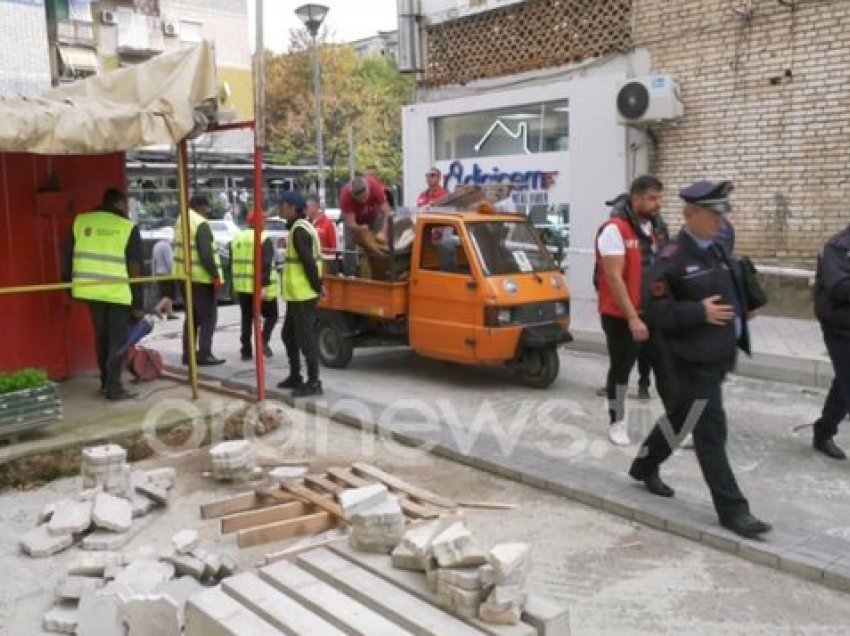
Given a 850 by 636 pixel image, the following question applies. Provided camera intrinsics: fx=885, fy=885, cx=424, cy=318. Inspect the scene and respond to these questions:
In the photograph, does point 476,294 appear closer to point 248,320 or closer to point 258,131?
point 258,131

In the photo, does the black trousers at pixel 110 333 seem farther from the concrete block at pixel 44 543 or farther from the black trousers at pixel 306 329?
the concrete block at pixel 44 543

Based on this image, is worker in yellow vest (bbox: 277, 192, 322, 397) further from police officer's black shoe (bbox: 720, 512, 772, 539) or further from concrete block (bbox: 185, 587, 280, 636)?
concrete block (bbox: 185, 587, 280, 636)

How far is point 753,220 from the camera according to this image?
11.1 meters

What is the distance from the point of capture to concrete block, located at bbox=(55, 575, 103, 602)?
4125mm

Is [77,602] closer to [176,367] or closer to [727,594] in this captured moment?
[727,594]

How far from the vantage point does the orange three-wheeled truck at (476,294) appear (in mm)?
7938

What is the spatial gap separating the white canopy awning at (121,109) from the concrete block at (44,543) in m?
2.57

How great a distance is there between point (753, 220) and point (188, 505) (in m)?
8.28

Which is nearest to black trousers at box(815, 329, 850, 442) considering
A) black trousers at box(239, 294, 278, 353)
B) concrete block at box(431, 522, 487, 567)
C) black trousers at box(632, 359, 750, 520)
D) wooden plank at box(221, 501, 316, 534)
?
black trousers at box(632, 359, 750, 520)

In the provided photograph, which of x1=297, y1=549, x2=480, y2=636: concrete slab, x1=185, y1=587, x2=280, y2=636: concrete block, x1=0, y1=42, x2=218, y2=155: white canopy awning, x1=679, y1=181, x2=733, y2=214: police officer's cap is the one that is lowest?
x1=185, y1=587, x2=280, y2=636: concrete block

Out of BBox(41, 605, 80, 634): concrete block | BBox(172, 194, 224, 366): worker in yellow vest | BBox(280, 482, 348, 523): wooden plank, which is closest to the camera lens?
BBox(41, 605, 80, 634): concrete block

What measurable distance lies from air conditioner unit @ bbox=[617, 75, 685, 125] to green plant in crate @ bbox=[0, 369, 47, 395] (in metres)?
8.34

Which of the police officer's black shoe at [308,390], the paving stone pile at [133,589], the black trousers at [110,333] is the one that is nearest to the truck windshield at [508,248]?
the police officer's black shoe at [308,390]

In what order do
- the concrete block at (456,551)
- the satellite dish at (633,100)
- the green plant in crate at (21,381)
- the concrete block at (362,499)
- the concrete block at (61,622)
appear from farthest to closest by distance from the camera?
1. the satellite dish at (633,100)
2. the green plant in crate at (21,381)
3. the concrete block at (362,499)
4. the concrete block at (61,622)
5. the concrete block at (456,551)
